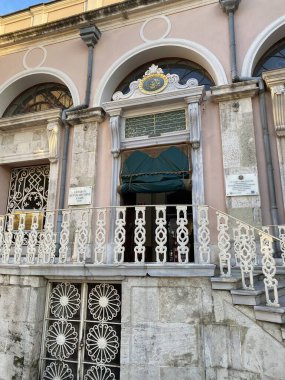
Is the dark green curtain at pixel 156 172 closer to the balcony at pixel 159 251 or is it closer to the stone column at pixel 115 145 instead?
the stone column at pixel 115 145

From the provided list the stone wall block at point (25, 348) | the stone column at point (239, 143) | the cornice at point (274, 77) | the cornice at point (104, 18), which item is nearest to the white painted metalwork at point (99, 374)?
the stone wall block at point (25, 348)

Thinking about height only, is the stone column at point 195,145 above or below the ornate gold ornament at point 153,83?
below

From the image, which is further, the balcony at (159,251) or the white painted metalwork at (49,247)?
the white painted metalwork at (49,247)

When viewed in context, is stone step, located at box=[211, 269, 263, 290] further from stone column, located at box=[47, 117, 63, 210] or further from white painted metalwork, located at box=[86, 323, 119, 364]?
stone column, located at box=[47, 117, 63, 210]

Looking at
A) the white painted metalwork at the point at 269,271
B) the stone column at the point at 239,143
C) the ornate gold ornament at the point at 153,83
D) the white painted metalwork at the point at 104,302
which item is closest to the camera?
the white painted metalwork at the point at 269,271

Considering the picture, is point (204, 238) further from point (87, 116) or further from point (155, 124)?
point (87, 116)

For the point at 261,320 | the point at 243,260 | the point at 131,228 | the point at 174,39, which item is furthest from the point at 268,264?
the point at 174,39

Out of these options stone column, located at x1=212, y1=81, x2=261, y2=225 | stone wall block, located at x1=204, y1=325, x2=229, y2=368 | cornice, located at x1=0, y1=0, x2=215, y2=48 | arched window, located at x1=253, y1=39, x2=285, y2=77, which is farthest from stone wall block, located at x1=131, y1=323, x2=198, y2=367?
cornice, located at x1=0, y1=0, x2=215, y2=48

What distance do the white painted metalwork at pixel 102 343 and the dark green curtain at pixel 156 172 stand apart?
3.04m

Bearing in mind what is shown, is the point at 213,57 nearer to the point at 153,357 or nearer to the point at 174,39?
the point at 174,39

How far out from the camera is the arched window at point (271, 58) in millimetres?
7273

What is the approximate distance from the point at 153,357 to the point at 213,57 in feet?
21.3

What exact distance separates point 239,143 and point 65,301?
4817 millimetres

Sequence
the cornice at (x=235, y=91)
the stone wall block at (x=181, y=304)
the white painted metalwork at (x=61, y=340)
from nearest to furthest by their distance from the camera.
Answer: the stone wall block at (x=181, y=304), the white painted metalwork at (x=61, y=340), the cornice at (x=235, y=91)
